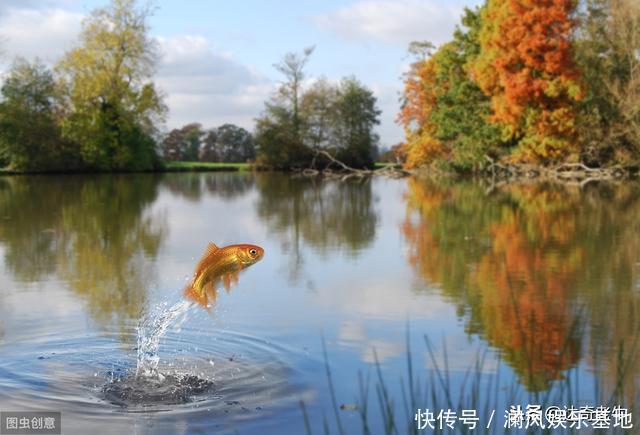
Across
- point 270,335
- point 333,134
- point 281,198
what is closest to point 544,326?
point 270,335

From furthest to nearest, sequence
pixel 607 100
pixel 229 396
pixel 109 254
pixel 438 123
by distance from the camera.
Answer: pixel 438 123, pixel 607 100, pixel 109 254, pixel 229 396

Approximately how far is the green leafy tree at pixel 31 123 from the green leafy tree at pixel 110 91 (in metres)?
1.03

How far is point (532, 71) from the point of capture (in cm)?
3284

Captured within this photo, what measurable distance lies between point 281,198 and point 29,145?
26270 mm

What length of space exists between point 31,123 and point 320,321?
42.8 metres

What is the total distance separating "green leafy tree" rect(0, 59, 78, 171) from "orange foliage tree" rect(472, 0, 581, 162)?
81.9ft

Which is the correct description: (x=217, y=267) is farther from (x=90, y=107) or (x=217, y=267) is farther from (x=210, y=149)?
(x=210, y=149)

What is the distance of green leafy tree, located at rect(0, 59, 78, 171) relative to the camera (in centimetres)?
4588

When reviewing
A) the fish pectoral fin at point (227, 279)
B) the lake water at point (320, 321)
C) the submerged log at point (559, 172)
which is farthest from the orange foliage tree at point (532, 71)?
the fish pectoral fin at point (227, 279)

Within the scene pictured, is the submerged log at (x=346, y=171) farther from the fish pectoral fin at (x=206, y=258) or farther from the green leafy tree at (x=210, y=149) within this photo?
the fish pectoral fin at (x=206, y=258)

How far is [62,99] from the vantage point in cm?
4750

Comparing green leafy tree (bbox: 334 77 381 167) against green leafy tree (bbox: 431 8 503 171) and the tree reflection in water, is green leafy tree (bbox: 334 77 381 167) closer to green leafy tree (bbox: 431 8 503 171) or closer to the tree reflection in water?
green leafy tree (bbox: 431 8 503 171)

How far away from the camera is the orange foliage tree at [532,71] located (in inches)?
1237

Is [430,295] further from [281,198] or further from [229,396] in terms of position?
[281,198]
